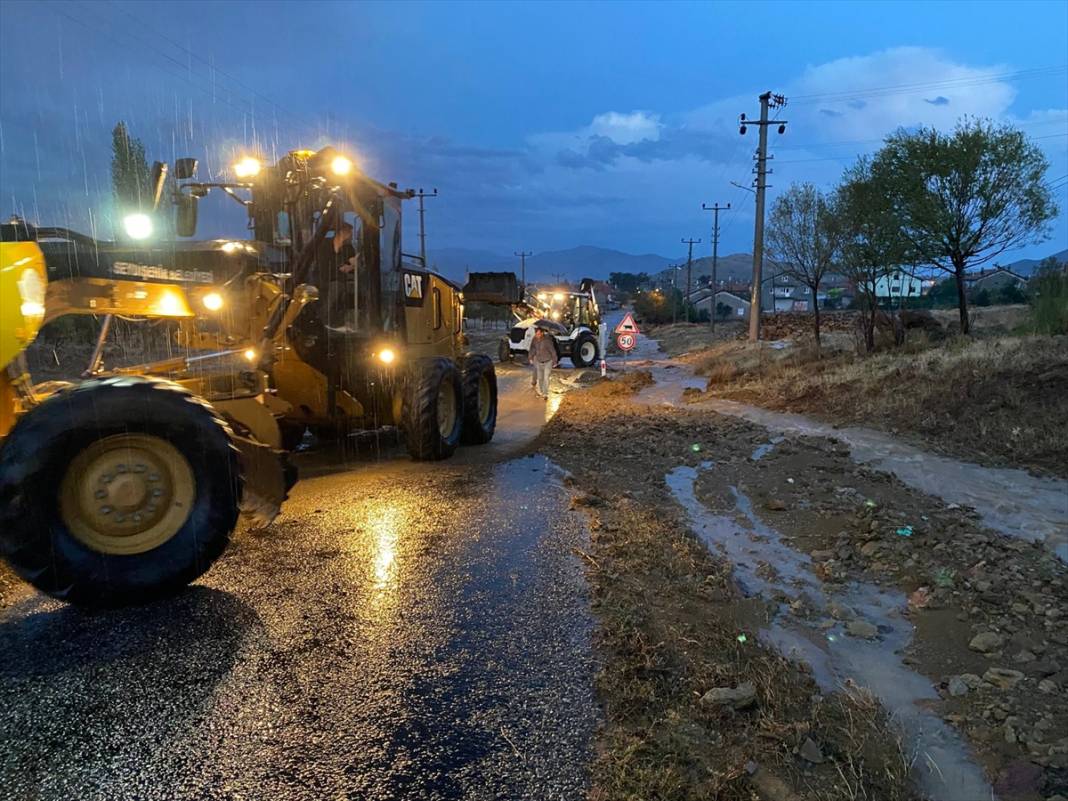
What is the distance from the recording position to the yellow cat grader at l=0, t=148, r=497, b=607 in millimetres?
3877

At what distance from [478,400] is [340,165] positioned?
391cm

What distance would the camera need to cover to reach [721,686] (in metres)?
3.68

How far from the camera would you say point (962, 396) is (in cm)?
1281

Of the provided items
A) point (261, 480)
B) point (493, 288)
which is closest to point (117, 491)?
point (261, 480)

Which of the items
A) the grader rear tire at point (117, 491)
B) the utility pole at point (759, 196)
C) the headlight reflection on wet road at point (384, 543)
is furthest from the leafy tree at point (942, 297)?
the grader rear tire at point (117, 491)

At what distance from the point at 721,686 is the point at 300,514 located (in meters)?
4.28

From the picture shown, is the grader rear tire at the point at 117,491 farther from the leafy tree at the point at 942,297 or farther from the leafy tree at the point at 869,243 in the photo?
the leafy tree at the point at 942,297

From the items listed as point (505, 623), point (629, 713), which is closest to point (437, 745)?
point (629, 713)

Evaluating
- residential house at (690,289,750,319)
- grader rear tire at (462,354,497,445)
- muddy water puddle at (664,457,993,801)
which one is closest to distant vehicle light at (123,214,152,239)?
grader rear tire at (462,354,497,445)

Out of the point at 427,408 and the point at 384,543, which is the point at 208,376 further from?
the point at 427,408

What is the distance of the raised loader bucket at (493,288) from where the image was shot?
17.5m

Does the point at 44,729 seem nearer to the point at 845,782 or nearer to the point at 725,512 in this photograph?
the point at 845,782

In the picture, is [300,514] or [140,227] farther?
[300,514]

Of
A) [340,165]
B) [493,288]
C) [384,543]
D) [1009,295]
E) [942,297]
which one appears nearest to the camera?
[384,543]
